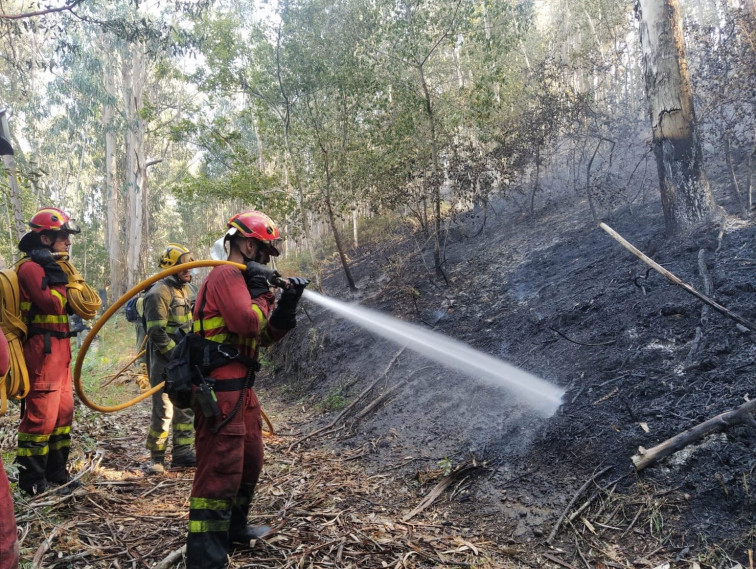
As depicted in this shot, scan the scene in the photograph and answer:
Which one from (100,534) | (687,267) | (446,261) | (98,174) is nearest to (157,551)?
(100,534)

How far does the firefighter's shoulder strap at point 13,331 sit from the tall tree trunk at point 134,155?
1903 centimetres

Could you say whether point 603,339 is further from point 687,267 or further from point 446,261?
point 446,261

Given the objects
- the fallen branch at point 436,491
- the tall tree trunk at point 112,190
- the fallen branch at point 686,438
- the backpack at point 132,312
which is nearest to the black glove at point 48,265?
the backpack at point 132,312

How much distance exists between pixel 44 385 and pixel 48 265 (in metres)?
0.98

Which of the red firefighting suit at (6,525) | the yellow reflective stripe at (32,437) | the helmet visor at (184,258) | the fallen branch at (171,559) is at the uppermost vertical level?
the helmet visor at (184,258)

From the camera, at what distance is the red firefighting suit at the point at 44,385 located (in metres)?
3.89

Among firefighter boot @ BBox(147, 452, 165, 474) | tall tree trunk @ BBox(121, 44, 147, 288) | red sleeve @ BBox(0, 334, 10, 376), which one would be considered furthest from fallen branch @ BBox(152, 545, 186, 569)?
tall tree trunk @ BBox(121, 44, 147, 288)

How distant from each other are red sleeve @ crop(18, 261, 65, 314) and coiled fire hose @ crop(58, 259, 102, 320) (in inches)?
8.0

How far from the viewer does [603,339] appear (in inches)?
207

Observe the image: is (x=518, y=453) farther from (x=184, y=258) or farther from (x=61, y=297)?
(x=61, y=297)

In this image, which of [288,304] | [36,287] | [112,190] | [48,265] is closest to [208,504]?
[288,304]

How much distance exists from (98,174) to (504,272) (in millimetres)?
31122

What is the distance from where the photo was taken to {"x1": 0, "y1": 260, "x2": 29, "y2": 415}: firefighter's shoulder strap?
3.70 metres

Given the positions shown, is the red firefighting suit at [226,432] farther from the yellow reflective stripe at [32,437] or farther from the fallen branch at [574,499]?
the fallen branch at [574,499]
